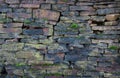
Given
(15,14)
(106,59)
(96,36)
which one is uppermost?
(15,14)

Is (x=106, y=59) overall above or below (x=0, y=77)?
above

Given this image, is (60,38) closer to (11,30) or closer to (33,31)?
(33,31)

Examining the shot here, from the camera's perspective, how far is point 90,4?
4.09m

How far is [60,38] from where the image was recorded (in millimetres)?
4168

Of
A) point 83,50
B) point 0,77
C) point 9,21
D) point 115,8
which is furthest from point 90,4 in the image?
point 0,77

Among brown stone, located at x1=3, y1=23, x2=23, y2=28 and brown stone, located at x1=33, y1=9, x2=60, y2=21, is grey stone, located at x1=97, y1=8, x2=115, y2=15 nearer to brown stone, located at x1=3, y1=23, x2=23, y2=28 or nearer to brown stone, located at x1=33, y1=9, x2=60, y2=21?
brown stone, located at x1=33, y1=9, x2=60, y2=21

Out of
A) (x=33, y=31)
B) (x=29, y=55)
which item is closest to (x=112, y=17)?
(x=33, y=31)

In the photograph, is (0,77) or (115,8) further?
(0,77)

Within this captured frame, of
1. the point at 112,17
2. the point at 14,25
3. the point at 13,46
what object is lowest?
the point at 13,46

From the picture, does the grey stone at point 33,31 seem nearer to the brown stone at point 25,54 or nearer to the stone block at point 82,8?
the brown stone at point 25,54

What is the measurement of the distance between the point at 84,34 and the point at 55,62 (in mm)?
562

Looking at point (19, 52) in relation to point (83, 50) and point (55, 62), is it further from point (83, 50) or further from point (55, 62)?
point (83, 50)

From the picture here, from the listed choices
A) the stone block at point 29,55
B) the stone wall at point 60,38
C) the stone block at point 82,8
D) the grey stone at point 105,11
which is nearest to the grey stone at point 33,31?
the stone wall at point 60,38

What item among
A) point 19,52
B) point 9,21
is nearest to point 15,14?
point 9,21
